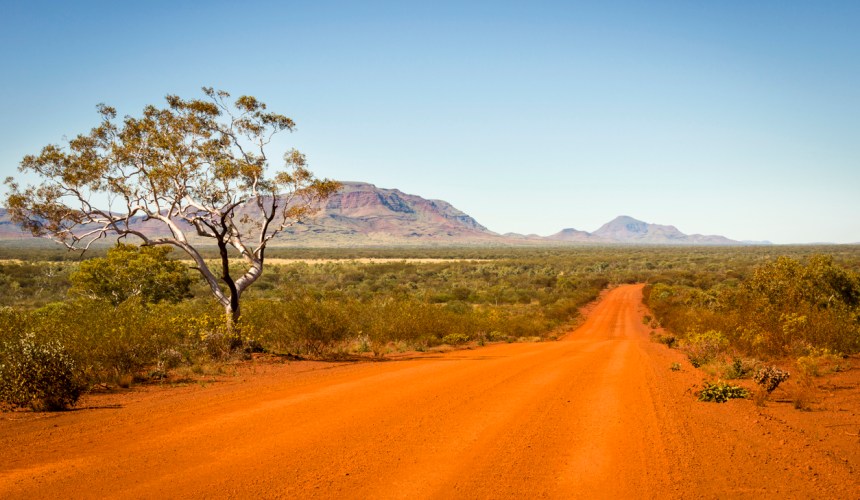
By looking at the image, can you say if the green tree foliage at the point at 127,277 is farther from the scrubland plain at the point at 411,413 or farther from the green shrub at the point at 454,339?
the green shrub at the point at 454,339

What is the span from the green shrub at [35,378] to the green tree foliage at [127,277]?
15.7 metres

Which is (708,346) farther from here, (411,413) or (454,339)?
(411,413)

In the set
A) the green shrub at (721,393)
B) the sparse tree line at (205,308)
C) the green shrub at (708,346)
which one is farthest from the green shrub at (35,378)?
the green shrub at (708,346)

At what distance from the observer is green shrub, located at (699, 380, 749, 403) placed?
384 inches

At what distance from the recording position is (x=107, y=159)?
15.1 m

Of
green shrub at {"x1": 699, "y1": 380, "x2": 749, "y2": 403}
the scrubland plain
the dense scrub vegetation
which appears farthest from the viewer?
the dense scrub vegetation

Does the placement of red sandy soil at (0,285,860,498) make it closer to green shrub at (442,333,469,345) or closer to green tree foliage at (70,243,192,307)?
green shrub at (442,333,469,345)

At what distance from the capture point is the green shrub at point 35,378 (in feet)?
27.7

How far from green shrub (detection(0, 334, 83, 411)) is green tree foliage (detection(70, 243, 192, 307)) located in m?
15.7

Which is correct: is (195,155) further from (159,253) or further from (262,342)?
(159,253)

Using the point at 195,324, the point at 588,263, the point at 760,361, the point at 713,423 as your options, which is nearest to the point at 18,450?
the point at 195,324

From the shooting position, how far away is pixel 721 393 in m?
9.82

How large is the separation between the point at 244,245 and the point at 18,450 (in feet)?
34.5

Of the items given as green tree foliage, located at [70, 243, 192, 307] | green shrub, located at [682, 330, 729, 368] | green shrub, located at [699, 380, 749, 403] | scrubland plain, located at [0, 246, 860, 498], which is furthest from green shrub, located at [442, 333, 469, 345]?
green tree foliage, located at [70, 243, 192, 307]
